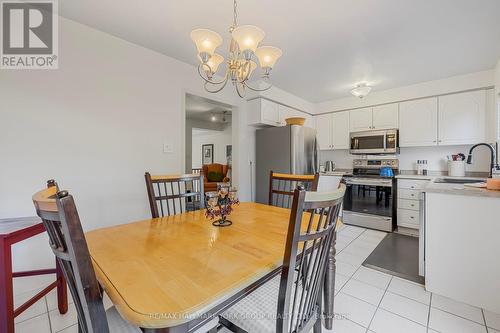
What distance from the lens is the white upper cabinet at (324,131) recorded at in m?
4.41

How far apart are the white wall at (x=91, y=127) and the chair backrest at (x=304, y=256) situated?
80.9 inches

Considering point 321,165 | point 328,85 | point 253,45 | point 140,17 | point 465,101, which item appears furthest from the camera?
point 321,165

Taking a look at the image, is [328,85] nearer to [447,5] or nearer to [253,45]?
[447,5]

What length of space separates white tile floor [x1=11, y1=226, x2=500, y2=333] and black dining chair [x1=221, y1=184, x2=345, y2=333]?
752mm

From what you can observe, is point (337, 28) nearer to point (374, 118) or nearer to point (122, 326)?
point (374, 118)

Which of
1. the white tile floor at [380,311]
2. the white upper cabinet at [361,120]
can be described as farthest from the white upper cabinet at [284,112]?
the white tile floor at [380,311]

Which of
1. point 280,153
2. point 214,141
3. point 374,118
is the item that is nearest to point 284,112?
point 280,153

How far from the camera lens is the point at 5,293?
1.05 m

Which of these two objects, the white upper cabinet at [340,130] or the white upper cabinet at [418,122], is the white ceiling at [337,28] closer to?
the white upper cabinet at [418,122]

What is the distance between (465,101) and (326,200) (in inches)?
151

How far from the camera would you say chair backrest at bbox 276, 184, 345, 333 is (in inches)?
28.5

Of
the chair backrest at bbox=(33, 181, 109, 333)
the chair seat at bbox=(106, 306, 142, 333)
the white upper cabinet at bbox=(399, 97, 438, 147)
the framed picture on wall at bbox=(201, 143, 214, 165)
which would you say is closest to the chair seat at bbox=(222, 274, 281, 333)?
the chair seat at bbox=(106, 306, 142, 333)

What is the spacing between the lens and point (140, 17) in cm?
185

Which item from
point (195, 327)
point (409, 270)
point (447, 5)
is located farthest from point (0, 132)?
point (409, 270)
